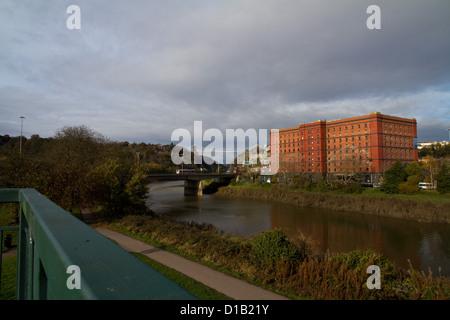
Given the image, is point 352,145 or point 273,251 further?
point 352,145

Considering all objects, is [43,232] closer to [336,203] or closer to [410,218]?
[410,218]

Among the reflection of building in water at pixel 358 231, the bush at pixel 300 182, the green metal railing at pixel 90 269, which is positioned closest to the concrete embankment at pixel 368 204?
the reflection of building in water at pixel 358 231

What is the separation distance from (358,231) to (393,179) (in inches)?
713

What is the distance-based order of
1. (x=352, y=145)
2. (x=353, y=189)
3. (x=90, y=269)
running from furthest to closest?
1. (x=352, y=145)
2. (x=353, y=189)
3. (x=90, y=269)

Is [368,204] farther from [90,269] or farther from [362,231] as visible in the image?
[90,269]

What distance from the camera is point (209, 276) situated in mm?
9344

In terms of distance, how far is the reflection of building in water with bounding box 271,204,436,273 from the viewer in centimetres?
1930

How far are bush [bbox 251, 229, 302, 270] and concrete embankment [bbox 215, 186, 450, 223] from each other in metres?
26.4

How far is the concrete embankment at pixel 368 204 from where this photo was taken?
29.2m

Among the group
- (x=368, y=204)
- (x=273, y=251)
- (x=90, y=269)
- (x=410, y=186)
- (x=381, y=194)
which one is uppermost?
(x=90, y=269)

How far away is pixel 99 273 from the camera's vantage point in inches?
37.6

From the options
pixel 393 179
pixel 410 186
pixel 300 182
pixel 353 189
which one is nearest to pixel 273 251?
pixel 410 186

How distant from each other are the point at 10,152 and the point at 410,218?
1528 inches

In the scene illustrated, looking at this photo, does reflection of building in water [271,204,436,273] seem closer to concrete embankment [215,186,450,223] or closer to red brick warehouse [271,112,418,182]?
concrete embankment [215,186,450,223]
